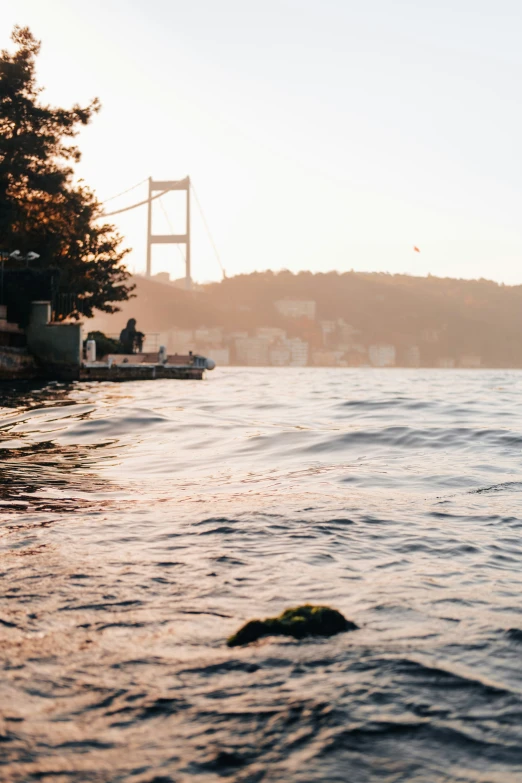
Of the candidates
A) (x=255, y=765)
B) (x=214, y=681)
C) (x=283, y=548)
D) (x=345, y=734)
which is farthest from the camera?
(x=283, y=548)

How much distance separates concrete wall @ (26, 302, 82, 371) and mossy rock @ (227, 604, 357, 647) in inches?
1231

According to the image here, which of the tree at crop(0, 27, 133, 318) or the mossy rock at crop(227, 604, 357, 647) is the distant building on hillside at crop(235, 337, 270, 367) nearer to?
the tree at crop(0, 27, 133, 318)

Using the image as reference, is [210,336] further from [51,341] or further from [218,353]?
[51,341]

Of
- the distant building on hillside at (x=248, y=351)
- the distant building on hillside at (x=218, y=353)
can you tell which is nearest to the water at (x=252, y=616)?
the distant building on hillside at (x=218, y=353)

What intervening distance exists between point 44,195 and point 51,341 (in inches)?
443

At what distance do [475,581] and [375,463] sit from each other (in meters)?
5.11

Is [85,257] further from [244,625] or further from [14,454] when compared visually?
[244,625]

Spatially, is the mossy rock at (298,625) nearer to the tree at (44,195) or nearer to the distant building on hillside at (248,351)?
the tree at (44,195)

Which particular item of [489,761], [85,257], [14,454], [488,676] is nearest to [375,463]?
[14,454]

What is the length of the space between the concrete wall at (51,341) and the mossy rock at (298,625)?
31.3 m

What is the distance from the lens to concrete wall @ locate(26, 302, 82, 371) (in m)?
33.5

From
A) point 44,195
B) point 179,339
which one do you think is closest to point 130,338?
point 44,195

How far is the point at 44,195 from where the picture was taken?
40688 mm

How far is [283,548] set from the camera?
480 cm
